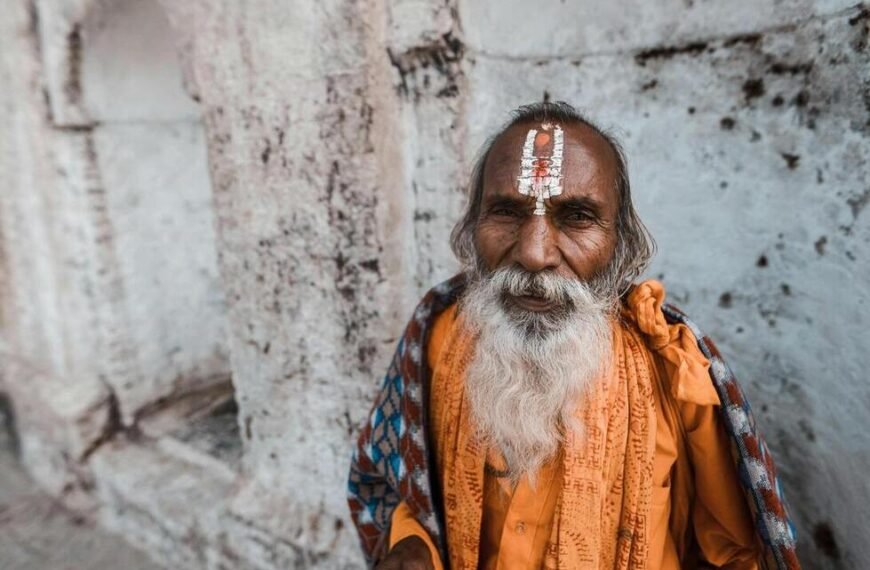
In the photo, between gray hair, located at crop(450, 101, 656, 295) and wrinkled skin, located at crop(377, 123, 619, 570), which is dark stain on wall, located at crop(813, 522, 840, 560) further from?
wrinkled skin, located at crop(377, 123, 619, 570)

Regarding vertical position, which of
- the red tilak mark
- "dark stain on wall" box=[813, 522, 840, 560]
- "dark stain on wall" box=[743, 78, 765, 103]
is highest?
"dark stain on wall" box=[743, 78, 765, 103]

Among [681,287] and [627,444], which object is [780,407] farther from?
[627,444]

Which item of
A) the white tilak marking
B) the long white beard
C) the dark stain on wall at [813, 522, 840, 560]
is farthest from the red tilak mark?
the dark stain on wall at [813, 522, 840, 560]

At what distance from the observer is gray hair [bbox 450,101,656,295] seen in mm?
1415

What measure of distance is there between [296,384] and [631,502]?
1.63m

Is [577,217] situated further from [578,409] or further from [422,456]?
[422,456]

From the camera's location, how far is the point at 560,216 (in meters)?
1.36

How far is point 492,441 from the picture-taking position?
145cm

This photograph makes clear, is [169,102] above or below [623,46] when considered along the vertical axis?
below

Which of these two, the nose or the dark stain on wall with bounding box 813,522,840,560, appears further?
the dark stain on wall with bounding box 813,522,840,560

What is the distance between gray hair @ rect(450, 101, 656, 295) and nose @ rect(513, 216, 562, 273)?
165mm

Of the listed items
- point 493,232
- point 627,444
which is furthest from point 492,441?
point 493,232

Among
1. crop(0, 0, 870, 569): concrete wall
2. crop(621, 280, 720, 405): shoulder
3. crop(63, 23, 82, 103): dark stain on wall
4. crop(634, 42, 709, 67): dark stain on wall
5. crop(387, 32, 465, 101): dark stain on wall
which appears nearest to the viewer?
crop(621, 280, 720, 405): shoulder

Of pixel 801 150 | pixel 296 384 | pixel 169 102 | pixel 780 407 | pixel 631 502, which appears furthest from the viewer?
pixel 169 102
